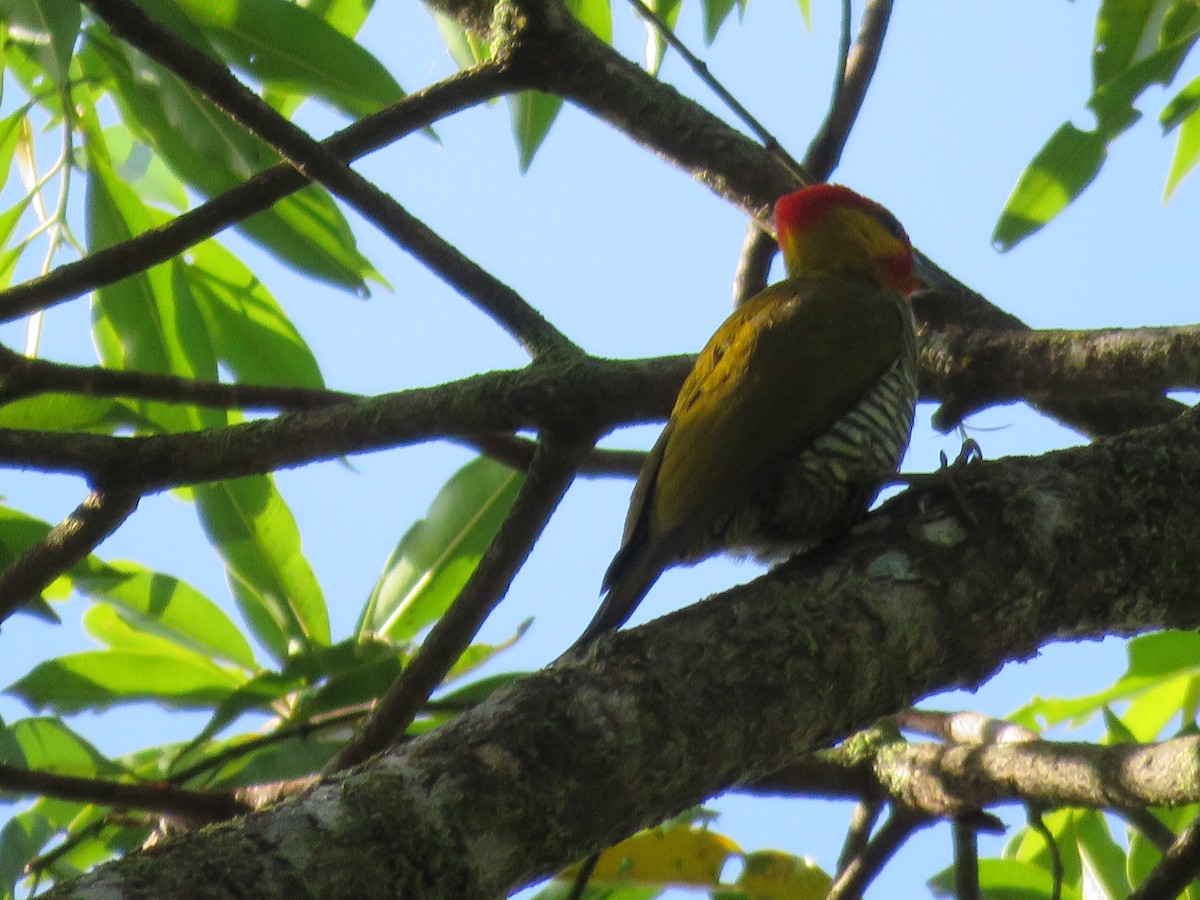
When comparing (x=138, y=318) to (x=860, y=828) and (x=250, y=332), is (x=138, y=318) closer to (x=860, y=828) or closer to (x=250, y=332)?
(x=250, y=332)

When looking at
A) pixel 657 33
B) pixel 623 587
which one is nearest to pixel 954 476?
pixel 623 587

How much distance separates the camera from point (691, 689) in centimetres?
134

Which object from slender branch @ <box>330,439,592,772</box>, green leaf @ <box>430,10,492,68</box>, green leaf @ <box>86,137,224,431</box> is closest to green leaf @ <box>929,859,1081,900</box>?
slender branch @ <box>330,439,592,772</box>

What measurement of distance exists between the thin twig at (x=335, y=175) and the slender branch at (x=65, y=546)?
708 mm

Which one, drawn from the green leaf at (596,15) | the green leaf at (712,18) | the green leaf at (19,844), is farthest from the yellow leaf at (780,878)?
the green leaf at (596,15)

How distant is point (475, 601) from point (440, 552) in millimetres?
690

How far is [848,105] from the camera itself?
3.24 meters

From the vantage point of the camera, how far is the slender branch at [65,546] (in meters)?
2.02

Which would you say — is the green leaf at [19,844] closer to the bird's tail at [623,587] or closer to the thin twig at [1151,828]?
the bird's tail at [623,587]

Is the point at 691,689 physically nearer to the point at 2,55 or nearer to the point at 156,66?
the point at 156,66

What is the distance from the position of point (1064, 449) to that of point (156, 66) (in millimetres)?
1809

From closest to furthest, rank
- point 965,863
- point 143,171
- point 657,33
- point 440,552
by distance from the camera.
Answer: point 965,863 → point 440,552 → point 143,171 → point 657,33

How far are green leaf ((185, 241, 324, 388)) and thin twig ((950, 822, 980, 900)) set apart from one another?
5.37ft

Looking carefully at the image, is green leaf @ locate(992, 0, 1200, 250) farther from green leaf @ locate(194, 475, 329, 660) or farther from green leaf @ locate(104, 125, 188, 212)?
green leaf @ locate(104, 125, 188, 212)
